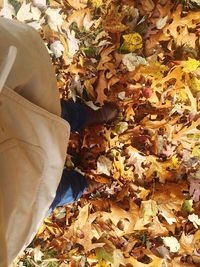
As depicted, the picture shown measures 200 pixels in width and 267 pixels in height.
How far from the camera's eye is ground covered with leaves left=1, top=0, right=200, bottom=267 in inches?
62.3

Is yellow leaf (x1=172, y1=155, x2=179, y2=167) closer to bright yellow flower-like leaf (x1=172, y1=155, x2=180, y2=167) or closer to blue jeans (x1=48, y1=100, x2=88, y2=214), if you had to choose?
bright yellow flower-like leaf (x1=172, y1=155, x2=180, y2=167)

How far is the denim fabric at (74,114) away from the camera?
1571mm

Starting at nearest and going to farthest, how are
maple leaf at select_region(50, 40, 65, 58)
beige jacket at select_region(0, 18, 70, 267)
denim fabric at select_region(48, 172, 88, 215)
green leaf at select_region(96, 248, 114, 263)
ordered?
beige jacket at select_region(0, 18, 70, 267), denim fabric at select_region(48, 172, 88, 215), green leaf at select_region(96, 248, 114, 263), maple leaf at select_region(50, 40, 65, 58)

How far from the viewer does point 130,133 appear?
5.49ft

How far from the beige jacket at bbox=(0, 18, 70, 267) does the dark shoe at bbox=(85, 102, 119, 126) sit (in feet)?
1.63

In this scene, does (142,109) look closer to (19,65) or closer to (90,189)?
(90,189)

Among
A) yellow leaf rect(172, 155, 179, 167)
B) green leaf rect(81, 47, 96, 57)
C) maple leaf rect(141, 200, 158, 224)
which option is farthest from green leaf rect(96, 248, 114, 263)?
green leaf rect(81, 47, 96, 57)

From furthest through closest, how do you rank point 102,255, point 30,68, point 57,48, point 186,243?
1. point 57,48
2. point 102,255
3. point 186,243
4. point 30,68

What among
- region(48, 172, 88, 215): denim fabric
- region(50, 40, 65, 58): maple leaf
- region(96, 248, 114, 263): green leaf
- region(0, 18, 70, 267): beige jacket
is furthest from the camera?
region(50, 40, 65, 58): maple leaf

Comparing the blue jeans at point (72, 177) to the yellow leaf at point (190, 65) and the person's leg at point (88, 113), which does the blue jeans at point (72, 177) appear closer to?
the person's leg at point (88, 113)

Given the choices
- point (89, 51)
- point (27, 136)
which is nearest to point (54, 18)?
point (89, 51)

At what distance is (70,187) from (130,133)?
1.15 feet

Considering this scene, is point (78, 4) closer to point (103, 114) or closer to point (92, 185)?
point (103, 114)

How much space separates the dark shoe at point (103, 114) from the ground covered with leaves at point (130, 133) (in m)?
0.03
